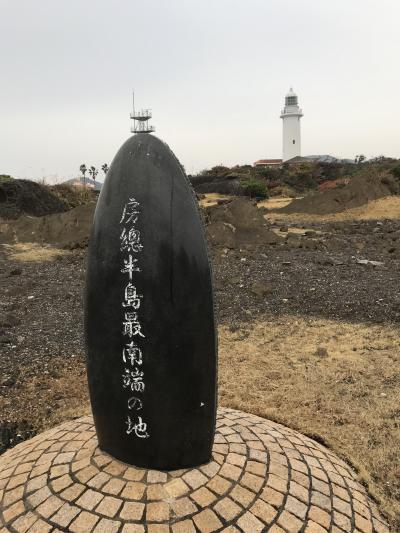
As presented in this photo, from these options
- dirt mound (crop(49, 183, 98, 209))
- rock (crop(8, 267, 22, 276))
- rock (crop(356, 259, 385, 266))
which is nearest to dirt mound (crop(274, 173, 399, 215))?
dirt mound (crop(49, 183, 98, 209))

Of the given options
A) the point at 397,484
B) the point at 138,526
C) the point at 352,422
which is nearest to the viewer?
the point at 138,526

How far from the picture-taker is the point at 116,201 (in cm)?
275

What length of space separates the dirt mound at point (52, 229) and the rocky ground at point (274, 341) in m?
4.50

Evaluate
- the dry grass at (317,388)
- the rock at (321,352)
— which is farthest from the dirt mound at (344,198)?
the rock at (321,352)

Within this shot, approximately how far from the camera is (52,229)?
17.9 m

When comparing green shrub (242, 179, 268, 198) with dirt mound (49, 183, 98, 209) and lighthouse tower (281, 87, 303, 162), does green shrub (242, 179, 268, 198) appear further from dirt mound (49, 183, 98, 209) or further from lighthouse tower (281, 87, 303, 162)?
lighthouse tower (281, 87, 303, 162)

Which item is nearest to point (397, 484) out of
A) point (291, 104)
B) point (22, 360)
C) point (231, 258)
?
point (22, 360)

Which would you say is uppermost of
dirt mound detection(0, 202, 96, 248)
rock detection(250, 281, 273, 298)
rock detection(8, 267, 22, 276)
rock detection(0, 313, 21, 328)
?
dirt mound detection(0, 202, 96, 248)

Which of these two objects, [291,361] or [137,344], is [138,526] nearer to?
[137,344]

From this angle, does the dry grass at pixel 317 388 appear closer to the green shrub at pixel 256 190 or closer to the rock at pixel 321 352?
the rock at pixel 321 352

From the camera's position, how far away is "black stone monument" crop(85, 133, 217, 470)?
266cm

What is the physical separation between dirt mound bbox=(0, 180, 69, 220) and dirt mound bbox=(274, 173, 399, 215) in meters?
13.1

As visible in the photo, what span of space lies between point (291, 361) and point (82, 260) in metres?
9.10

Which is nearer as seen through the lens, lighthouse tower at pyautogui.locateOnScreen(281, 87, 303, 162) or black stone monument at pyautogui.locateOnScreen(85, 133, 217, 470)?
black stone monument at pyautogui.locateOnScreen(85, 133, 217, 470)
